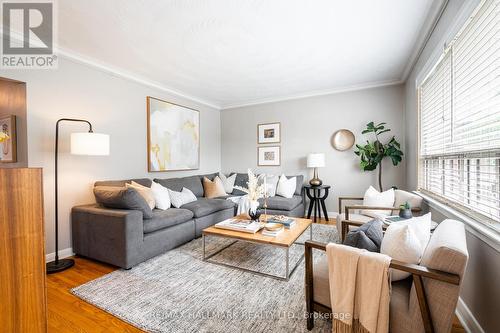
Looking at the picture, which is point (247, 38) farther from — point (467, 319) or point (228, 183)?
point (467, 319)

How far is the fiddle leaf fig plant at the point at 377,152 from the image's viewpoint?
12.7ft

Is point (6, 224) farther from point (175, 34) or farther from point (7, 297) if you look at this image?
point (175, 34)

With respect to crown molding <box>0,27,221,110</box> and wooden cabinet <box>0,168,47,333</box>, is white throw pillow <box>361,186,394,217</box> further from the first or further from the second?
crown molding <box>0,27,221,110</box>

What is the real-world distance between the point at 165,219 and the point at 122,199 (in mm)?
568

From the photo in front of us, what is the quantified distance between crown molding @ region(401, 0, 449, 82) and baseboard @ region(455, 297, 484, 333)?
2492 mm

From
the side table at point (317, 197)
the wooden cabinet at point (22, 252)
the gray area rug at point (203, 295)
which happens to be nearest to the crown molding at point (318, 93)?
the side table at point (317, 197)

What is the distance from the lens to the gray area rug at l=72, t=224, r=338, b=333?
1637 millimetres

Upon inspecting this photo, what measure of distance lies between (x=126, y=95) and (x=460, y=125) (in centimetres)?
415

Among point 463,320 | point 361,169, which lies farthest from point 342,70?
point 463,320

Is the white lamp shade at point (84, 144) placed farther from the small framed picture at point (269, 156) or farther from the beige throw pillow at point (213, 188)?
the small framed picture at point (269, 156)

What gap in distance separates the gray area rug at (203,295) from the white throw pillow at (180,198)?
3.03ft

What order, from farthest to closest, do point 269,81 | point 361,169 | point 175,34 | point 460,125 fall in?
point 361,169 → point 269,81 → point 175,34 → point 460,125

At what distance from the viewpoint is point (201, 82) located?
4086mm

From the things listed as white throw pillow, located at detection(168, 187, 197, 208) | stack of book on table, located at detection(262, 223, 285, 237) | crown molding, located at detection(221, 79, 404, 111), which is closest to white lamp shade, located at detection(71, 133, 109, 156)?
white throw pillow, located at detection(168, 187, 197, 208)
